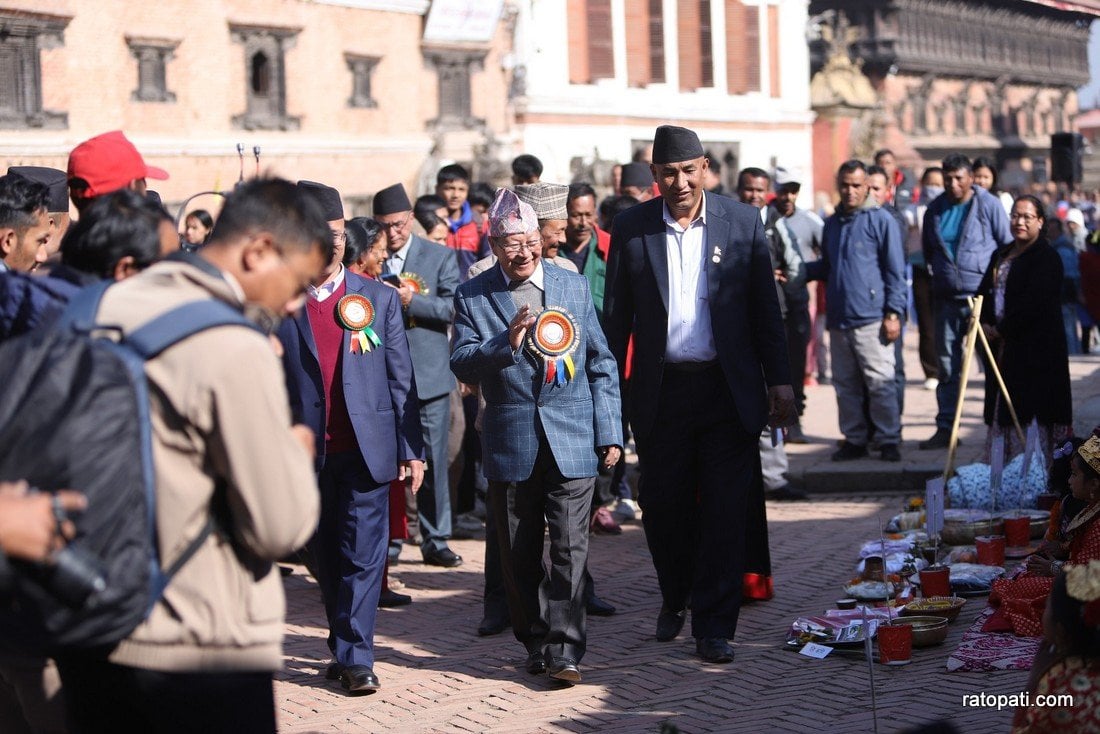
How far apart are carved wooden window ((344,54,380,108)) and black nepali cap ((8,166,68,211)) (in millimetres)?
20625

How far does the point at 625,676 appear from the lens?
7.16 m

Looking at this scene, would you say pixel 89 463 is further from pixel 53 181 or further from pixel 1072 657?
pixel 53 181

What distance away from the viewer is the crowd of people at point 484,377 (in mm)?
3467

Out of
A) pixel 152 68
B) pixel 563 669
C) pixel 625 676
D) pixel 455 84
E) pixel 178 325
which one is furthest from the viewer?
pixel 455 84

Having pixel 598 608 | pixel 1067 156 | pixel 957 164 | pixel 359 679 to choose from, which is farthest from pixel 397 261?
pixel 1067 156

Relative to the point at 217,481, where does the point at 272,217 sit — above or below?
above

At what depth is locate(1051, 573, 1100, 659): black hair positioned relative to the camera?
182 inches

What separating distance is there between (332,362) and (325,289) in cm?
33

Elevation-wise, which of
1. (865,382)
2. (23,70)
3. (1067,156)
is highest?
(23,70)

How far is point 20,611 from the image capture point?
3297mm

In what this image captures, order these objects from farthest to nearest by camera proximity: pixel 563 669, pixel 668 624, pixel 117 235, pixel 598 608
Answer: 1. pixel 598 608
2. pixel 668 624
3. pixel 563 669
4. pixel 117 235

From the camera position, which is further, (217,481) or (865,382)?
(865,382)

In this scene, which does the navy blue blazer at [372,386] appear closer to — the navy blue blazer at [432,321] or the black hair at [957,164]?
the navy blue blazer at [432,321]

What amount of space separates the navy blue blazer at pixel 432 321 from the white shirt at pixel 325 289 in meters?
2.48
